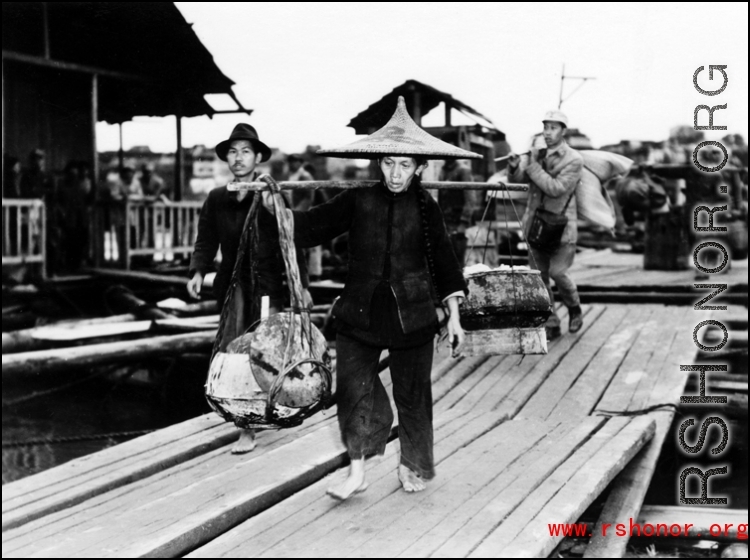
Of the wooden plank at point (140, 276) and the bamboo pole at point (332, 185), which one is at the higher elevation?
the bamboo pole at point (332, 185)

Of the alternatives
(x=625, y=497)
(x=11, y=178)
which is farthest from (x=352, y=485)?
(x=11, y=178)

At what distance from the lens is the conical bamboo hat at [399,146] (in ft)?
13.1

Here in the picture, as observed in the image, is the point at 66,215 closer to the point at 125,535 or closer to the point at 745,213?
the point at 125,535

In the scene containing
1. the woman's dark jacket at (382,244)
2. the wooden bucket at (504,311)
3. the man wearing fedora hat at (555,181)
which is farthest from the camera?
the man wearing fedora hat at (555,181)

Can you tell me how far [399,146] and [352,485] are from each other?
5.51 feet

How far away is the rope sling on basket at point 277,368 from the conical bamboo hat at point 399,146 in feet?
1.48

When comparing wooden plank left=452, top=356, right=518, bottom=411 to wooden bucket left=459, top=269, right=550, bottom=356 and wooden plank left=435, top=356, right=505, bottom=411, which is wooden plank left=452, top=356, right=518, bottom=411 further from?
wooden bucket left=459, top=269, right=550, bottom=356

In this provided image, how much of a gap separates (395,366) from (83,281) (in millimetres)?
8095

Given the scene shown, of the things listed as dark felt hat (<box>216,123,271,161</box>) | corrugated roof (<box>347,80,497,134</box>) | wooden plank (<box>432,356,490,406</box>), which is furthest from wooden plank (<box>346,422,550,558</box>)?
corrugated roof (<box>347,80,497,134</box>)

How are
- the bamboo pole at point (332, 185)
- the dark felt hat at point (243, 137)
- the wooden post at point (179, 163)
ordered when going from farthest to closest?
1. the wooden post at point (179, 163)
2. the dark felt hat at point (243, 137)
3. the bamboo pole at point (332, 185)

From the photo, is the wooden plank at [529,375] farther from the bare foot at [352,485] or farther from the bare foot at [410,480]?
the bare foot at [352,485]

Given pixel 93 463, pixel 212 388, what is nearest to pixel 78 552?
pixel 212 388

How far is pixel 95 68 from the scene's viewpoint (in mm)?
11969

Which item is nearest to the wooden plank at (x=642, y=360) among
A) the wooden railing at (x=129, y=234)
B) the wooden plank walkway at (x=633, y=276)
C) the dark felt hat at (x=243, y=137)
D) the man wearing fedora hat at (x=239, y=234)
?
the wooden plank walkway at (x=633, y=276)
